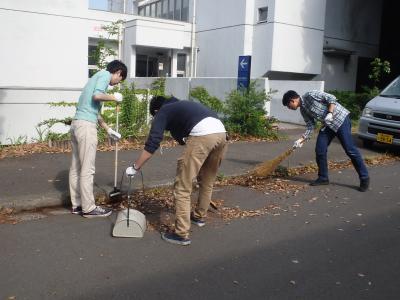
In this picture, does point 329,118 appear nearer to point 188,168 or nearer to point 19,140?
point 188,168

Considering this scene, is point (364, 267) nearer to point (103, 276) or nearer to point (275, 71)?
point (103, 276)

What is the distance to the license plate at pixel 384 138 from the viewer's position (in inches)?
412

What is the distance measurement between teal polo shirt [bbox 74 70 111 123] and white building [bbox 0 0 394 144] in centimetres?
914

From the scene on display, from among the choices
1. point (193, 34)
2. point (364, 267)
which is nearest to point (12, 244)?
point (364, 267)

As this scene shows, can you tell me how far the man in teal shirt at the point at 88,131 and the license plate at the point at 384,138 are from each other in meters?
7.28

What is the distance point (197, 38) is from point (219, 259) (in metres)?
20.8

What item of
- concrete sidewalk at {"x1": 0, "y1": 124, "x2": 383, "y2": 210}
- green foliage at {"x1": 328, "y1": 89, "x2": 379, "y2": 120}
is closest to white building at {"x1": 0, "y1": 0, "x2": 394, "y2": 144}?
green foliage at {"x1": 328, "y1": 89, "x2": 379, "y2": 120}

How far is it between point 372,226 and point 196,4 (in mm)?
20172

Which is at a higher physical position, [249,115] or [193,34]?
[193,34]

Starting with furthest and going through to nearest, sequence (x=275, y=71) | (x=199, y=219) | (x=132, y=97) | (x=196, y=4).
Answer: (x=196, y=4), (x=275, y=71), (x=132, y=97), (x=199, y=219)

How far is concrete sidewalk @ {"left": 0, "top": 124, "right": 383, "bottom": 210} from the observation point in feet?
19.7

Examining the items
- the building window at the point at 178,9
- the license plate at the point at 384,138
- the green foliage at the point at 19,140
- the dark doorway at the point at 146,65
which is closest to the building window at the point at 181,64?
the dark doorway at the point at 146,65

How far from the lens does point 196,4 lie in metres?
23.7

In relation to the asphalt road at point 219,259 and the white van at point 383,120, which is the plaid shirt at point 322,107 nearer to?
the asphalt road at point 219,259
